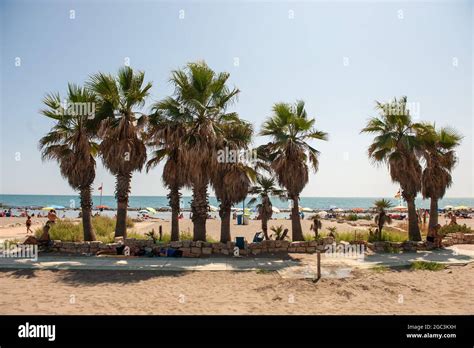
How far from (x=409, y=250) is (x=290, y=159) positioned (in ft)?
28.5

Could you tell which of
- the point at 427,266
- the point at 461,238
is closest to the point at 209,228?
the point at 427,266

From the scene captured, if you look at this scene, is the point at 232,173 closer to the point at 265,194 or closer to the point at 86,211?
the point at 265,194

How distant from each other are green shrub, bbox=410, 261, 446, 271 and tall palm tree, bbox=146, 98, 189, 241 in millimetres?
11885

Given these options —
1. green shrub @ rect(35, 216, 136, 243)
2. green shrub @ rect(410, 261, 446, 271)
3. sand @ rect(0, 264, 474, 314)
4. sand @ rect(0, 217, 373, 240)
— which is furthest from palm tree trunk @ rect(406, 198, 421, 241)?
green shrub @ rect(35, 216, 136, 243)

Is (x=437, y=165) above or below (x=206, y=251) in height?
above

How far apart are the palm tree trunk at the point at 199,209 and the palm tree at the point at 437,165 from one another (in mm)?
14396

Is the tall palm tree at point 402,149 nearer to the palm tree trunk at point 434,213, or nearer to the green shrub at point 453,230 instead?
the palm tree trunk at point 434,213

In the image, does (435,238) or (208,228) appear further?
(208,228)

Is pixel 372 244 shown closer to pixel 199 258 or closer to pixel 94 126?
pixel 199 258

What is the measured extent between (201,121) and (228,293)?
960 cm

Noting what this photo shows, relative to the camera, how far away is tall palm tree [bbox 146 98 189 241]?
16453 mm

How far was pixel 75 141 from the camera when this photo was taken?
17250 millimetres
